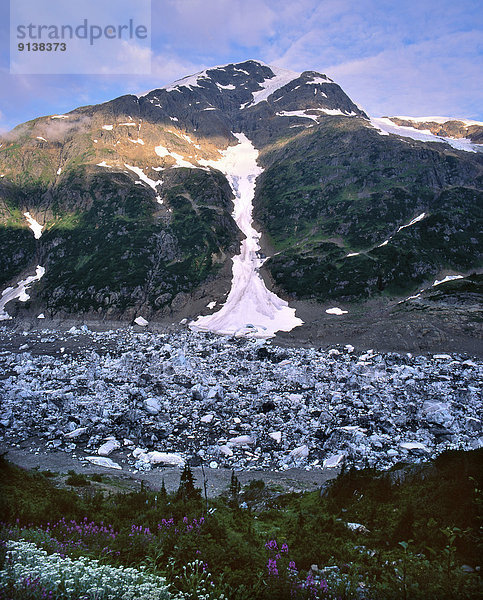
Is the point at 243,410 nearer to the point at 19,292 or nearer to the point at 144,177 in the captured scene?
the point at 19,292

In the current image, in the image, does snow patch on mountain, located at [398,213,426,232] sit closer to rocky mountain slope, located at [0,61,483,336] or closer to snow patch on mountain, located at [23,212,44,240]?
rocky mountain slope, located at [0,61,483,336]

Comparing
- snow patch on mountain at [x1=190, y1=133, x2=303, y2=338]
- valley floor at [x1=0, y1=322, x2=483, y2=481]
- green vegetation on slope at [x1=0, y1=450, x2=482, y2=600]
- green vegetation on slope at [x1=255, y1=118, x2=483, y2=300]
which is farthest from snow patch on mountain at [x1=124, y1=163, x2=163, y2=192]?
green vegetation on slope at [x1=0, y1=450, x2=482, y2=600]

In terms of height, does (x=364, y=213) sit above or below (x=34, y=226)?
below

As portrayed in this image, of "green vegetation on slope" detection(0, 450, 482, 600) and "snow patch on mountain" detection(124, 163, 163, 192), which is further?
"snow patch on mountain" detection(124, 163, 163, 192)

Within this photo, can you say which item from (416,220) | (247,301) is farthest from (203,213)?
(416,220)

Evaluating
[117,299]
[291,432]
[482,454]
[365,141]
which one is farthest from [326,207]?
[482,454]

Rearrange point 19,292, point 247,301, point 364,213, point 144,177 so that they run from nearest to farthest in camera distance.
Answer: point 247,301 → point 19,292 → point 364,213 → point 144,177

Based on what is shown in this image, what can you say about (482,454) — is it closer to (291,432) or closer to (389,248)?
(291,432)
